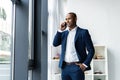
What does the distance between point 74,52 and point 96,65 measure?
2.96 m

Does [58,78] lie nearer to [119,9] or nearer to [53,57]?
[53,57]

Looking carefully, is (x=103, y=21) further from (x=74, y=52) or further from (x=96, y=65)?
(x=74, y=52)

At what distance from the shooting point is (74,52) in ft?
9.30

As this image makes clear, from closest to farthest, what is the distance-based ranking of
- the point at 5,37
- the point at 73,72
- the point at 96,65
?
the point at 5,37
the point at 73,72
the point at 96,65

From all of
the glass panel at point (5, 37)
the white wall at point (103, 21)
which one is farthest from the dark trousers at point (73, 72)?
the white wall at point (103, 21)

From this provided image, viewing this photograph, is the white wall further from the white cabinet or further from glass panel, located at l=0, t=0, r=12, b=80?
glass panel, located at l=0, t=0, r=12, b=80

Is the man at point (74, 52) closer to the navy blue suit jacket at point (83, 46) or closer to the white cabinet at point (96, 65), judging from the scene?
the navy blue suit jacket at point (83, 46)

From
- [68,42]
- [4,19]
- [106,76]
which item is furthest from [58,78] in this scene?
[4,19]

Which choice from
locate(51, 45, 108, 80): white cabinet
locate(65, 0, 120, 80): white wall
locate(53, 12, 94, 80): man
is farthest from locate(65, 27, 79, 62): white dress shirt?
locate(65, 0, 120, 80): white wall

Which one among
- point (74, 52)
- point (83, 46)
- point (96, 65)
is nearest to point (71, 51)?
point (74, 52)

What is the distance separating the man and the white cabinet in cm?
256

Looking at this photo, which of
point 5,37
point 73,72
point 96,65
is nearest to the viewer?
point 5,37

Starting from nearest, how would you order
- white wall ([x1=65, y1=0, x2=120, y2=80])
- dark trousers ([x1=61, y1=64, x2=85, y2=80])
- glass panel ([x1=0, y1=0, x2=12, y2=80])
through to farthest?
glass panel ([x1=0, y1=0, x2=12, y2=80]), dark trousers ([x1=61, y1=64, x2=85, y2=80]), white wall ([x1=65, y1=0, x2=120, y2=80])

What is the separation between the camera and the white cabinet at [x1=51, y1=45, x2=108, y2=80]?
543cm
